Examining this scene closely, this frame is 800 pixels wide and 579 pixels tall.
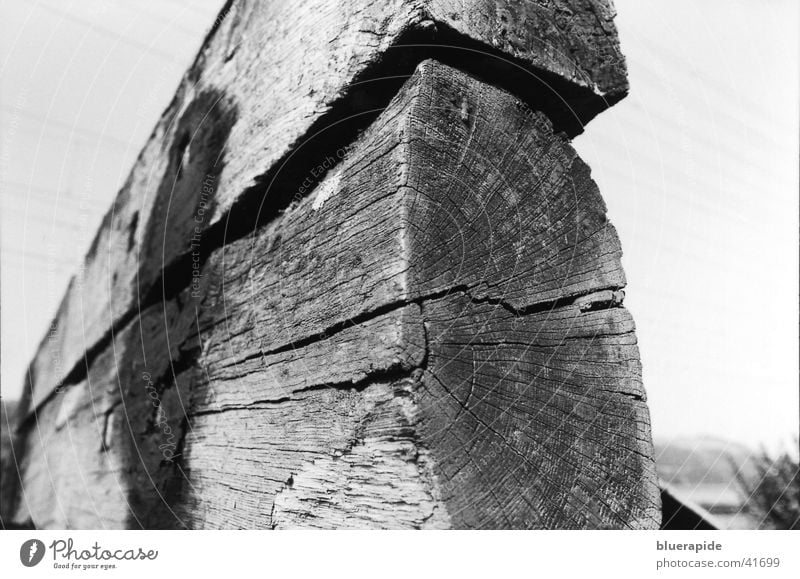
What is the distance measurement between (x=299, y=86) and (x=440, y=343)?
48 cm

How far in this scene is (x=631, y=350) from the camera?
3.08 feet

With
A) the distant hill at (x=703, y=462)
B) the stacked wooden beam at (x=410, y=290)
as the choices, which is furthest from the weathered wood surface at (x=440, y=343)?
the distant hill at (x=703, y=462)

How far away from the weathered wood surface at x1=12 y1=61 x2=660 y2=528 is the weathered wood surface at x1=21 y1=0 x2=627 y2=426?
5 cm

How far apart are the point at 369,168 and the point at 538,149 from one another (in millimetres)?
231

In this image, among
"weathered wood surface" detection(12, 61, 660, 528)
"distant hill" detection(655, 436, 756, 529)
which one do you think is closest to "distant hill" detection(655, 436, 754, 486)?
"distant hill" detection(655, 436, 756, 529)

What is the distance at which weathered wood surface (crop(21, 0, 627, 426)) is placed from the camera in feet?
2.86

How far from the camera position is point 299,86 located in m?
1.02

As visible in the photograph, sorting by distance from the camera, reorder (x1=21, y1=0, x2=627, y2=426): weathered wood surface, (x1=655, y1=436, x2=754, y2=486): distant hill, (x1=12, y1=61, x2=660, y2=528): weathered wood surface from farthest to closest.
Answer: (x1=655, y1=436, x2=754, y2=486): distant hill → (x1=21, y1=0, x2=627, y2=426): weathered wood surface → (x1=12, y1=61, x2=660, y2=528): weathered wood surface

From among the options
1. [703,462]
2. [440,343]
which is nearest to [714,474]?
[703,462]

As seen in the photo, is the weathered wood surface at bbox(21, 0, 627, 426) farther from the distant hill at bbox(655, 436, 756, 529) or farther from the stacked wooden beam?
the distant hill at bbox(655, 436, 756, 529)

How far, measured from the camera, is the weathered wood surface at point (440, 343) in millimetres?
753

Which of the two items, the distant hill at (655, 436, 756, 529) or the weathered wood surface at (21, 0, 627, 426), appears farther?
the distant hill at (655, 436, 756, 529)

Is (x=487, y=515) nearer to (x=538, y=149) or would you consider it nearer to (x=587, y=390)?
(x=587, y=390)

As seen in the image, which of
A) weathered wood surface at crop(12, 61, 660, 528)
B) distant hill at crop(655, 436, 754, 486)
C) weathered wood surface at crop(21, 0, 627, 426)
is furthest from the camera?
distant hill at crop(655, 436, 754, 486)
